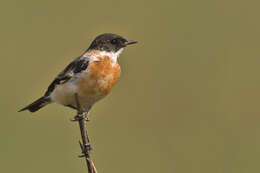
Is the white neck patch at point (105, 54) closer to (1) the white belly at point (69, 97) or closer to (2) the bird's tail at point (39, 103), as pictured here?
(1) the white belly at point (69, 97)

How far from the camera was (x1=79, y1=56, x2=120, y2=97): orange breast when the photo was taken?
4.77 m

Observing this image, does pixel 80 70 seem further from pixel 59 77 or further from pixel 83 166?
pixel 83 166

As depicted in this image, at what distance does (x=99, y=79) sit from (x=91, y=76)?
0.29 ft

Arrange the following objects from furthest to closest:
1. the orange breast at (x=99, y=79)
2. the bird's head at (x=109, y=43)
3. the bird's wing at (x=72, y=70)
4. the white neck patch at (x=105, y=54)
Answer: the bird's head at (x=109, y=43)
the white neck patch at (x=105, y=54)
the bird's wing at (x=72, y=70)
the orange breast at (x=99, y=79)

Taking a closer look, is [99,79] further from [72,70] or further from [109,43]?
[109,43]

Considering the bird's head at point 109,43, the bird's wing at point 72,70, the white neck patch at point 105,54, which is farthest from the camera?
the bird's head at point 109,43

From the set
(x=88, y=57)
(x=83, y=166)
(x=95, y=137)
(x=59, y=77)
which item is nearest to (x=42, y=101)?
(x=59, y=77)

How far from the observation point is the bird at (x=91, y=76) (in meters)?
4.80

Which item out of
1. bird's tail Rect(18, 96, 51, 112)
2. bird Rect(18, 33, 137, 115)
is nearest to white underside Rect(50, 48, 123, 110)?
bird Rect(18, 33, 137, 115)

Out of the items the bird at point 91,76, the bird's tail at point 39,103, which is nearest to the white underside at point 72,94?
the bird at point 91,76

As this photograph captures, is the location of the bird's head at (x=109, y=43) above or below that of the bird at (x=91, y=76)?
above

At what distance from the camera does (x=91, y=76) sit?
4820 millimetres

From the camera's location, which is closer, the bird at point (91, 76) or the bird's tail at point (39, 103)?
the bird at point (91, 76)

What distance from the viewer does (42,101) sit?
212 inches
